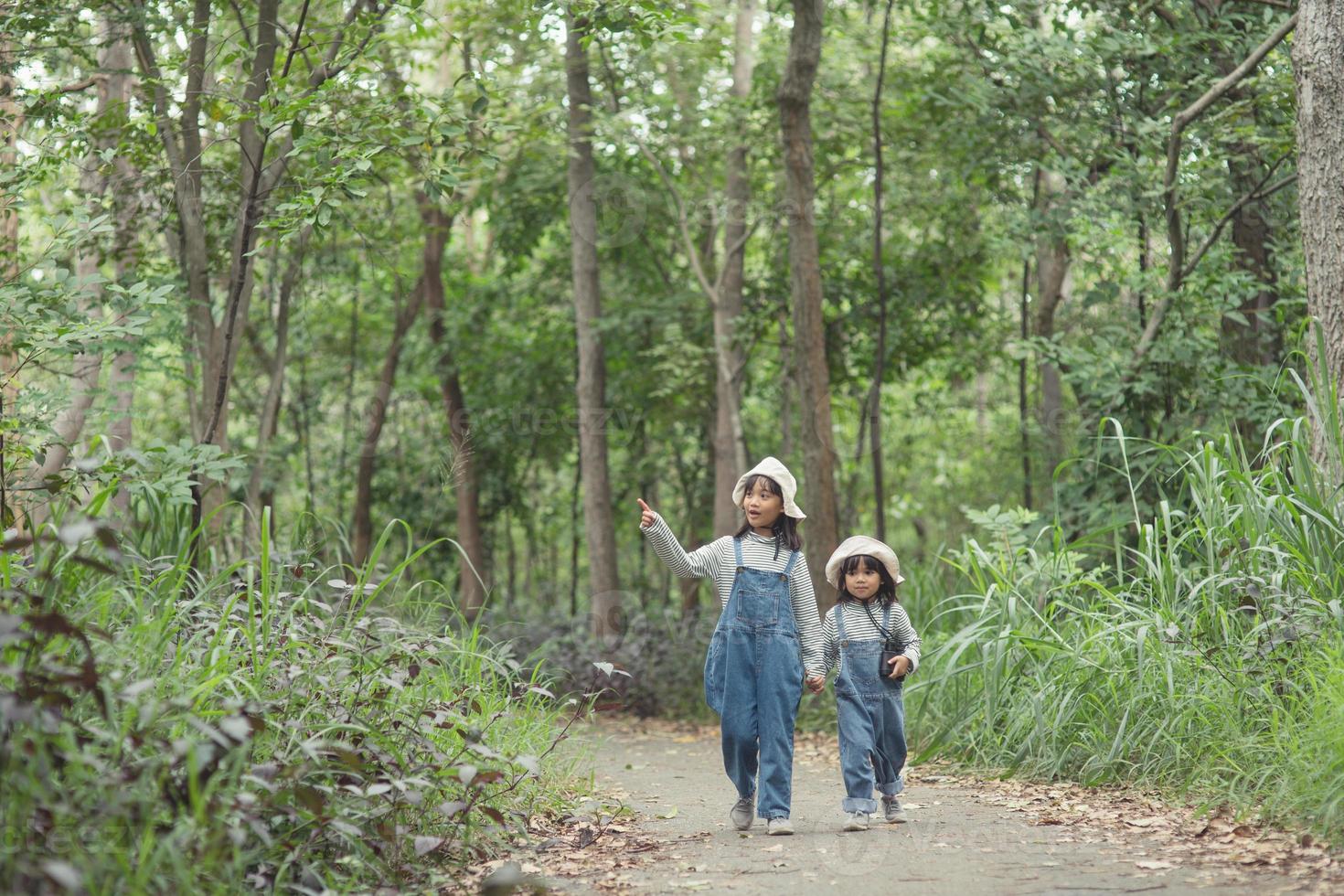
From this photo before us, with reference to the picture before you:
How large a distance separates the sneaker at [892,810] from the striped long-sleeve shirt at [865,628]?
587mm

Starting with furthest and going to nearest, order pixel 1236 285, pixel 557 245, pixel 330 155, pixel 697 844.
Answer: pixel 557 245
pixel 1236 285
pixel 330 155
pixel 697 844

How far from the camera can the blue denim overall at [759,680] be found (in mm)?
5129

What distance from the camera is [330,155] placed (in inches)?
255

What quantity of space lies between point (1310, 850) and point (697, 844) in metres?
2.23

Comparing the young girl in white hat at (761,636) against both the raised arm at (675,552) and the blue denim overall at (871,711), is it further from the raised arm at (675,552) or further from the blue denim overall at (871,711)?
the blue denim overall at (871,711)

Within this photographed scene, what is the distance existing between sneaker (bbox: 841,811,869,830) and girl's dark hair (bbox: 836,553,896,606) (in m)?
0.98

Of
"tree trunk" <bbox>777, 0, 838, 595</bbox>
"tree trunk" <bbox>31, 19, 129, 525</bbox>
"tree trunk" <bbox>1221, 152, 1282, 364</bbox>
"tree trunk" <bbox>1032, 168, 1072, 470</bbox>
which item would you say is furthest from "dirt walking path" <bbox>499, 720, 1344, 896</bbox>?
"tree trunk" <bbox>1032, 168, 1072, 470</bbox>

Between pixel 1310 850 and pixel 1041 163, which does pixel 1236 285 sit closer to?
pixel 1041 163

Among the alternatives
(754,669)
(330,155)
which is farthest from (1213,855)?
(330,155)

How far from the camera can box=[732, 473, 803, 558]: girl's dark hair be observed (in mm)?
5344

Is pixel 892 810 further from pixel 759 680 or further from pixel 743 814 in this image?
pixel 759 680

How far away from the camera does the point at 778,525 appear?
5.42m

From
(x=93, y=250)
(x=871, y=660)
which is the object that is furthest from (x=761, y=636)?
(x=93, y=250)

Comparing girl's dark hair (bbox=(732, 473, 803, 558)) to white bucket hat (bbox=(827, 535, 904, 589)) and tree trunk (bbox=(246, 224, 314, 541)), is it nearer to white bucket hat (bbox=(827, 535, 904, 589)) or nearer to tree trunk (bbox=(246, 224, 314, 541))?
white bucket hat (bbox=(827, 535, 904, 589))
